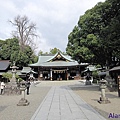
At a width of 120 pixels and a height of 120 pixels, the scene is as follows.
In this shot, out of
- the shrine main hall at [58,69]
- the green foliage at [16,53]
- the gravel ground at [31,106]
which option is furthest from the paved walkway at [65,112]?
the green foliage at [16,53]

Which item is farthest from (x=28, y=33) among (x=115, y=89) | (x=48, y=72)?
(x=115, y=89)

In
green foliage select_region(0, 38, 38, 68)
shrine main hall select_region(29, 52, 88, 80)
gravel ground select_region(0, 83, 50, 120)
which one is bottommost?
gravel ground select_region(0, 83, 50, 120)

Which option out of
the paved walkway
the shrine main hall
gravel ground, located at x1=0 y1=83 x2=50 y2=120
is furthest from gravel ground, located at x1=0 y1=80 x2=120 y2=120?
the shrine main hall

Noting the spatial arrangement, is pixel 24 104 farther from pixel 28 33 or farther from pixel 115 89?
pixel 28 33

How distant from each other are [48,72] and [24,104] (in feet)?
116

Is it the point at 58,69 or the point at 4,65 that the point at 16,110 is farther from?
the point at 58,69

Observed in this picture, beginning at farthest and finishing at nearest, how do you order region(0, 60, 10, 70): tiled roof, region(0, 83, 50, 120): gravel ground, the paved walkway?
region(0, 60, 10, 70): tiled roof → region(0, 83, 50, 120): gravel ground → the paved walkway

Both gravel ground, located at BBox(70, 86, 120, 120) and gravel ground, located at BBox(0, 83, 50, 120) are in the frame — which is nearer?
gravel ground, located at BBox(0, 83, 50, 120)

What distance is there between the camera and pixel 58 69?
44.0 meters

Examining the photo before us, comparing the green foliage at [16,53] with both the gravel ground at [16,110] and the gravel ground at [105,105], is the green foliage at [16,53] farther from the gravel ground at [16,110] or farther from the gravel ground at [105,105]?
the gravel ground at [16,110]

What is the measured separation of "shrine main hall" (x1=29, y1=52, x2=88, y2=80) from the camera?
42.8 meters

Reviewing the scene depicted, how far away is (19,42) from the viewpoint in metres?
51.2

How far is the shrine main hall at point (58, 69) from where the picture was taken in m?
42.8

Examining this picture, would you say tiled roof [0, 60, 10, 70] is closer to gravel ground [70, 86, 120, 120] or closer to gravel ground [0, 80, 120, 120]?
gravel ground [0, 80, 120, 120]
